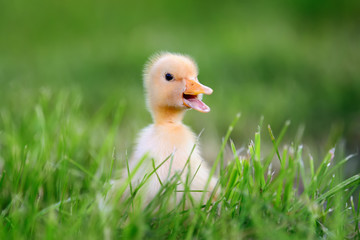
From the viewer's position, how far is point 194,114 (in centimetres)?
429

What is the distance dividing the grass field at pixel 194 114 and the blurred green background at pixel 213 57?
2 cm

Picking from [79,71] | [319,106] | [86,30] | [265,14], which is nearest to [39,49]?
[86,30]

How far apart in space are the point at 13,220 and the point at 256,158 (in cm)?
92

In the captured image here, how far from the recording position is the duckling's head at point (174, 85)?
2.58 meters

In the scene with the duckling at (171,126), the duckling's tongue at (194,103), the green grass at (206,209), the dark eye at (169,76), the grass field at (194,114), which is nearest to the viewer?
the green grass at (206,209)

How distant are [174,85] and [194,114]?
1.68m

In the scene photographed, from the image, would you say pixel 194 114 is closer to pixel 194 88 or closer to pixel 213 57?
pixel 213 57

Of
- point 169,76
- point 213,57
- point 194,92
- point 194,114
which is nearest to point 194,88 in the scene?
point 194,92

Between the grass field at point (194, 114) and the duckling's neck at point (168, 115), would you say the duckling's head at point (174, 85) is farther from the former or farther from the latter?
the grass field at point (194, 114)

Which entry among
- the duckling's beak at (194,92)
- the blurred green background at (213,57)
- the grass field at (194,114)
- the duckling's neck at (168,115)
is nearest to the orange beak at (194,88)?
the duckling's beak at (194,92)

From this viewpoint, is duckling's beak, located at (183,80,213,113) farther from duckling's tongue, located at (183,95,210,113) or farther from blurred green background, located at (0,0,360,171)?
blurred green background, located at (0,0,360,171)

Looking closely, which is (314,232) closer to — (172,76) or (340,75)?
(172,76)

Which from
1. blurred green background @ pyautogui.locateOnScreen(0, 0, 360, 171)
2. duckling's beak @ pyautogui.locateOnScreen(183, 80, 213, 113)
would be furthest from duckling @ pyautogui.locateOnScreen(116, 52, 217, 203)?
blurred green background @ pyautogui.locateOnScreen(0, 0, 360, 171)

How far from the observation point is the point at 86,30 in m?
7.32
